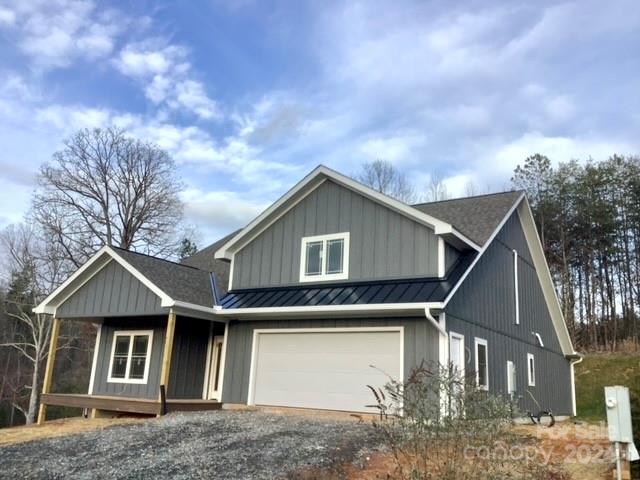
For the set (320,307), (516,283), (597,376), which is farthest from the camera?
(597,376)

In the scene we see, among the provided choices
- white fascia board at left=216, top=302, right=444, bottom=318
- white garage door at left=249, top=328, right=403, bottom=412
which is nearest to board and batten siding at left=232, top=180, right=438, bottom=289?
white fascia board at left=216, top=302, right=444, bottom=318

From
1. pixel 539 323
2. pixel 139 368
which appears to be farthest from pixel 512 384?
pixel 139 368

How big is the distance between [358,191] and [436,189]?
829 inches

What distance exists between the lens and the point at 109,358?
1524 centimetres

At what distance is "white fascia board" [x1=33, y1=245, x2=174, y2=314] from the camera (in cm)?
1243

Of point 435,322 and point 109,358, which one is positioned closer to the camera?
point 435,322

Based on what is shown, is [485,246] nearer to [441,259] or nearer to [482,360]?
[441,259]

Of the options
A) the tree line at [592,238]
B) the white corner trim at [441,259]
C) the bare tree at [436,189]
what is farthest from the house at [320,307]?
the bare tree at [436,189]

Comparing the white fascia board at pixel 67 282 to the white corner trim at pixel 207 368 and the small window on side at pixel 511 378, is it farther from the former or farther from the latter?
the small window on side at pixel 511 378

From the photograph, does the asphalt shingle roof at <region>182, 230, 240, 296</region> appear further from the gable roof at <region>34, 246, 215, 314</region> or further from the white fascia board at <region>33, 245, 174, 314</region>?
the white fascia board at <region>33, 245, 174, 314</region>

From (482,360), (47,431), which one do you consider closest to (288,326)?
(482,360)

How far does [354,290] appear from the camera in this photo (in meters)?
11.8

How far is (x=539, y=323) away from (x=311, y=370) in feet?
27.3

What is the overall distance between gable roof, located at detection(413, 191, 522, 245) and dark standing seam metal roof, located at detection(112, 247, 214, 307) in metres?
6.02
